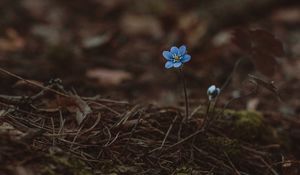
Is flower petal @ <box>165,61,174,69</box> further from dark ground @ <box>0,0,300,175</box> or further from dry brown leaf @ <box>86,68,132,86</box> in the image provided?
dry brown leaf @ <box>86,68,132,86</box>

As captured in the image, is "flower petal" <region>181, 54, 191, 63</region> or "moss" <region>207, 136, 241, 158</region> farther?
"moss" <region>207, 136, 241, 158</region>

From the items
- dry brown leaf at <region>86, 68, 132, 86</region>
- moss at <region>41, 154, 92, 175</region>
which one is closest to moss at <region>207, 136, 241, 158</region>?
moss at <region>41, 154, 92, 175</region>

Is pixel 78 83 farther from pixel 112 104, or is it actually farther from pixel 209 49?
pixel 209 49

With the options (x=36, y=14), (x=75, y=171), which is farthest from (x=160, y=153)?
(x=36, y=14)

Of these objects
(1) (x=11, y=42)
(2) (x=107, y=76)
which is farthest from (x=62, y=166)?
(1) (x=11, y=42)

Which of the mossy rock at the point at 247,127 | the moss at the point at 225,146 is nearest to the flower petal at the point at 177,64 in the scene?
the moss at the point at 225,146

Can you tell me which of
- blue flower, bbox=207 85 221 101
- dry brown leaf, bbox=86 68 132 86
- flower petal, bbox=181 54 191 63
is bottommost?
blue flower, bbox=207 85 221 101
